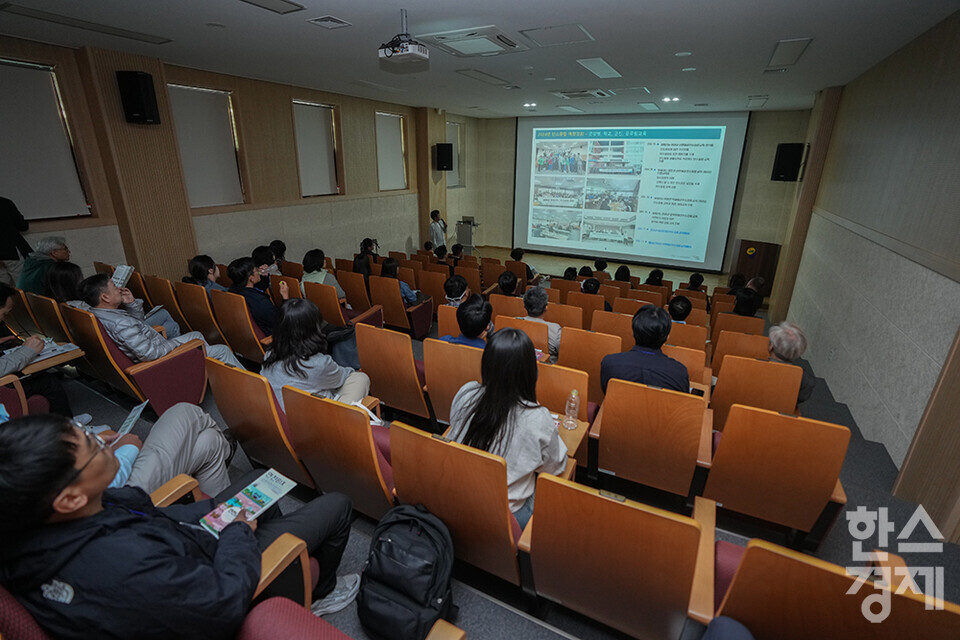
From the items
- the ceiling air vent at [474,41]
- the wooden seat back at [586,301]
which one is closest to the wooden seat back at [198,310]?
the ceiling air vent at [474,41]

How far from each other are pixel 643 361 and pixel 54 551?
2.49 metres

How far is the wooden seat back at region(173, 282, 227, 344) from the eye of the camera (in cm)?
385

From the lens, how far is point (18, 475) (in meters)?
0.98

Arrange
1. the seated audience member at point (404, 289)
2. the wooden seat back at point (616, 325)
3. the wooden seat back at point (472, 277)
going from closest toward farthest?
the wooden seat back at point (616, 325) < the seated audience member at point (404, 289) < the wooden seat back at point (472, 277)

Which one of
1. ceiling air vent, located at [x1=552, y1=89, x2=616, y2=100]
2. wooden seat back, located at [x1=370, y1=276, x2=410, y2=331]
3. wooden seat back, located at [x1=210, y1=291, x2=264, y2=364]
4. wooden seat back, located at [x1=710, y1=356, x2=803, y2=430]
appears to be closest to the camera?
wooden seat back, located at [x1=710, y1=356, x2=803, y2=430]

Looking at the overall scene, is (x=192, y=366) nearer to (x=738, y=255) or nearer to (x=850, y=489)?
(x=850, y=489)

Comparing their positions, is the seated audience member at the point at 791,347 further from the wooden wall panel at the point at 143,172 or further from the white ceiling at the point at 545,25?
the wooden wall panel at the point at 143,172

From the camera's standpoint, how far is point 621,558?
4.37ft

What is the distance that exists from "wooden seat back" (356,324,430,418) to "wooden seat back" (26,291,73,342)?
7.54 ft

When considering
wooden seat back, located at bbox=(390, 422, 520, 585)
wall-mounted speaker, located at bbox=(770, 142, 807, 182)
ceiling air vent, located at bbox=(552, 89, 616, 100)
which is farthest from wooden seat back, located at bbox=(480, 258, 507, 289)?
wooden seat back, located at bbox=(390, 422, 520, 585)

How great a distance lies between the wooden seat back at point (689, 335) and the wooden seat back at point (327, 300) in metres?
3.11

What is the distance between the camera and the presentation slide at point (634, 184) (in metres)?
9.37

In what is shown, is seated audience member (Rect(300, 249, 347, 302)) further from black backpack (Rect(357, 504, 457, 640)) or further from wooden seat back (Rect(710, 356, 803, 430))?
wooden seat back (Rect(710, 356, 803, 430))

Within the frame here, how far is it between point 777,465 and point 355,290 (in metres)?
4.56
